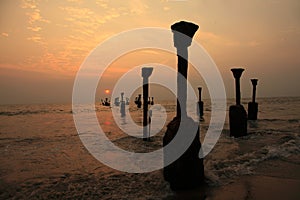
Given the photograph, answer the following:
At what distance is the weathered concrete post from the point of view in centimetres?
494

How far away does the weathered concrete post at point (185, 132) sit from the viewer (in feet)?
16.2

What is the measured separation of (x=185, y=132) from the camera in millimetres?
4941

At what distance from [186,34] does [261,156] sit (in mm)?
5144

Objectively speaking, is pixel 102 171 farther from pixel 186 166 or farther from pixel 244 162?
pixel 244 162

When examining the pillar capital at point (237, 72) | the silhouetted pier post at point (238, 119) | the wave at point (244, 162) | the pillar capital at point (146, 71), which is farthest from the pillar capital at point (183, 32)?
the pillar capital at point (237, 72)

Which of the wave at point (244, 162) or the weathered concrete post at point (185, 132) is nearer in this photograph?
the weathered concrete post at point (185, 132)

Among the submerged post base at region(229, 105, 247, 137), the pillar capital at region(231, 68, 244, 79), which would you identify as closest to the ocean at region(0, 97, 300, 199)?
the submerged post base at region(229, 105, 247, 137)

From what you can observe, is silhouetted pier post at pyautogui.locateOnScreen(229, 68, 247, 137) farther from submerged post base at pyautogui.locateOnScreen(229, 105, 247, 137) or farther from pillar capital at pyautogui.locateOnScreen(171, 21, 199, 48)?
pillar capital at pyautogui.locateOnScreen(171, 21, 199, 48)

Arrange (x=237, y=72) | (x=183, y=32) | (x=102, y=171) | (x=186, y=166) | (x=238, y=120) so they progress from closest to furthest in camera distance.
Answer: (x=186, y=166), (x=183, y=32), (x=102, y=171), (x=238, y=120), (x=237, y=72)

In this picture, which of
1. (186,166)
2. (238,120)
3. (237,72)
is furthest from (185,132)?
(237,72)

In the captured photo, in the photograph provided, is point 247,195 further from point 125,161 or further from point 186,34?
point 125,161

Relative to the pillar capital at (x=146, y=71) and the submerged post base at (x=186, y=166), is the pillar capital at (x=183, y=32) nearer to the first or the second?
the submerged post base at (x=186, y=166)

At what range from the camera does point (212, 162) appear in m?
7.36

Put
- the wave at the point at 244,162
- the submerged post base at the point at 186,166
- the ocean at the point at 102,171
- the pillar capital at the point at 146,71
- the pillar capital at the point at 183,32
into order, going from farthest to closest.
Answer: the pillar capital at the point at 146,71 < the wave at the point at 244,162 < the ocean at the point at 102,171 < the pillar capital at the point at 183,32 < the submerged post base at the point at 186,166
